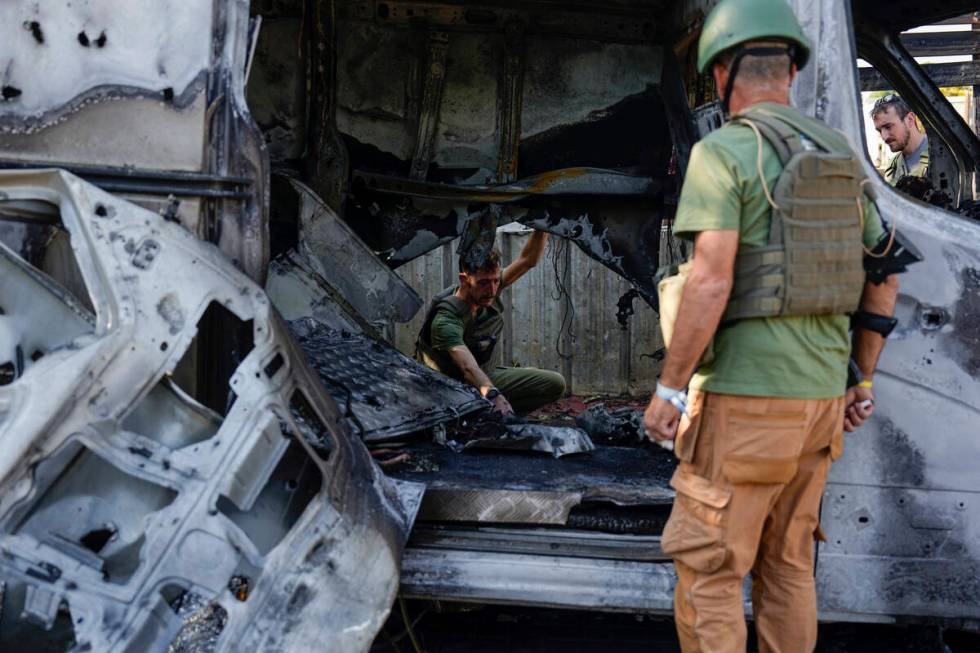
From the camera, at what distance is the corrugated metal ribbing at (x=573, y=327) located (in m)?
8.14

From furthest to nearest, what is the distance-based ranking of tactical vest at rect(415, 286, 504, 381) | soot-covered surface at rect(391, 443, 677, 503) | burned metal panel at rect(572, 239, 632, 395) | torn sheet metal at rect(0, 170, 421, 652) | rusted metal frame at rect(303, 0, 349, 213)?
1. burned metal panel at rect(572, 239, 632, 395)
2. tactical vest at rect(415, 286, 504, 381)
3. rusted metal frame at rect(303, 0, 349, 213)
4. soot-covered surface at rect(391, 443, 677, 503)
5. torn sheet metal at rect(0, 170, 421, 652)

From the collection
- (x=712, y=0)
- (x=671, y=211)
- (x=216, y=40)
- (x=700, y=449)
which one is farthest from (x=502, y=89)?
(x=700, y=449)

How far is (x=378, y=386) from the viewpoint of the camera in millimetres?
3629

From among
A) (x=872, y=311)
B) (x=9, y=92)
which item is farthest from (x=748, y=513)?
(x=9, y=92)

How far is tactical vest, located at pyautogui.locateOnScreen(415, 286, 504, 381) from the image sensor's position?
507 centimetres

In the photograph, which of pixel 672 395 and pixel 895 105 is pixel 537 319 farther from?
pixel 672 395

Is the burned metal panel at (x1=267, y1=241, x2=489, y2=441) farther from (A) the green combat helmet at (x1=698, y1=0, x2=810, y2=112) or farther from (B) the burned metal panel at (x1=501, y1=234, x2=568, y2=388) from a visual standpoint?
(B) the burned metal panel at (x1=501, y1=234, x2=568, y2=388)

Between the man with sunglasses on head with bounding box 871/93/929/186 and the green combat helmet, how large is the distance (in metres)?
2.52

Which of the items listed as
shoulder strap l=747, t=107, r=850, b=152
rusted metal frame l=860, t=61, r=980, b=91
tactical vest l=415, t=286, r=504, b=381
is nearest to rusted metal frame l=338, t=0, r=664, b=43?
tactical vest l=415, t=286, r=504, b=381

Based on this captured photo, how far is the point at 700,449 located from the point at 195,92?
1.52 m

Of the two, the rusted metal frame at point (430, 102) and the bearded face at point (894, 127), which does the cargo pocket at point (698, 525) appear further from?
the bearded face at point (894, 127)

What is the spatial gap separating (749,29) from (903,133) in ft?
9.40

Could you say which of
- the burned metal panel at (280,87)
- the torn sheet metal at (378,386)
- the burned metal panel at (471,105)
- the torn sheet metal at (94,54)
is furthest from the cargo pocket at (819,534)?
the burned metal panel at (280,87)

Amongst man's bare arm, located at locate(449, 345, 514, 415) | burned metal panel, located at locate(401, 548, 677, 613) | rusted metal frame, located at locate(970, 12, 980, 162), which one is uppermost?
rusted metal frame, located at locate(970, 12, 980, 162)
